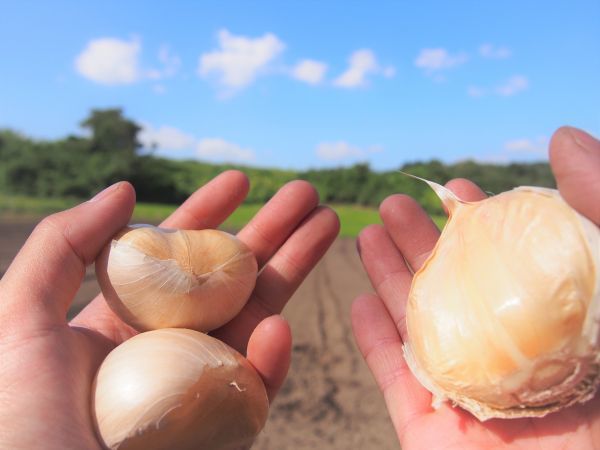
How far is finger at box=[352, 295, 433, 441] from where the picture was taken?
1.55 metres

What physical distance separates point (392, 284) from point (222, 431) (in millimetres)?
881

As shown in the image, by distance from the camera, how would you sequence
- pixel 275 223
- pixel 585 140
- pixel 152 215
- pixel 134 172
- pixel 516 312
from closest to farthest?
pixel 516 312 → pixel 585 140 → pixel 275 223 → pixel 152 215 → pixel 134 172

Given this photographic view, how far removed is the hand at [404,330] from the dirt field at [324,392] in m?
1.98

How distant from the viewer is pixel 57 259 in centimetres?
143

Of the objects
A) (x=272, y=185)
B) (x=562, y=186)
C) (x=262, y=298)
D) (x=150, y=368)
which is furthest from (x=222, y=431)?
(x=272, y=185)

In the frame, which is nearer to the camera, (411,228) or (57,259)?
(57,259)

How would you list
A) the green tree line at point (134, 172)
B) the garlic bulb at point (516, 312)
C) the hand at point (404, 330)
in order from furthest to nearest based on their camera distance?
the green tree line at point (134, 172) < the hand at point (404, 330) < the garlic bulb at point (516, 312)

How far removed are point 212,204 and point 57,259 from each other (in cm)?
82

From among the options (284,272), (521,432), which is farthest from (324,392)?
(521,432)

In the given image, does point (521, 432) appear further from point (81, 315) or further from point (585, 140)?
point (81, 315)

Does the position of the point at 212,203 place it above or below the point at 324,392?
above

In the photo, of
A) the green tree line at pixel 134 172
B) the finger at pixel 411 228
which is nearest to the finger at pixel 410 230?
the finger at pixel 411 228

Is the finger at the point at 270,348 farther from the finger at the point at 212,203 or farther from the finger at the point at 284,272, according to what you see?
the finger at the point at 212,203

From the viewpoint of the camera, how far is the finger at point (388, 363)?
1551 millimetres
